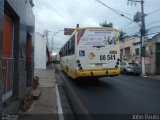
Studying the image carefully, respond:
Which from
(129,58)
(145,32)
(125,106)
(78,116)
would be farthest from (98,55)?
(129,58)

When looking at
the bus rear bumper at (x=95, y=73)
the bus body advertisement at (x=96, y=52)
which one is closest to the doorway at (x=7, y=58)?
the bus rear bumper at (x=95, y=73)

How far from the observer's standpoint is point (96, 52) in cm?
1952

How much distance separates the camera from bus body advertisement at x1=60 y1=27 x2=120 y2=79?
1930 centimetres

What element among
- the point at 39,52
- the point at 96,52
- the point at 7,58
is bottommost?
the point at 7,58

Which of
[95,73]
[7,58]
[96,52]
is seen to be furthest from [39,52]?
[7,58]

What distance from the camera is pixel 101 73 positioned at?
63.2ft

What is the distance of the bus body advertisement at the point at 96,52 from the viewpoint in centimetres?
1930

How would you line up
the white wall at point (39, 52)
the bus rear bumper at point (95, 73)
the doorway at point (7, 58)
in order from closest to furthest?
the doorway at point (7, 58) < the bus rear bumper at point (95, 73) < the white wall at point (39, 52)

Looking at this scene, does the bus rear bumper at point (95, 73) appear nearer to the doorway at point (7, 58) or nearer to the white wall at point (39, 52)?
the doorway at point (7, 58)

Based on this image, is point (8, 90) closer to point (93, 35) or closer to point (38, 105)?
point (38, 105)

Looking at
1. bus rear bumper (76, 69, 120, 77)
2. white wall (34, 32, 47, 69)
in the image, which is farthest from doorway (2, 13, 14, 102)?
white wall (34, 32, 47, 69)

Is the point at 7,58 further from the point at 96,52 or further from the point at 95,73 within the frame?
the point at 96,52

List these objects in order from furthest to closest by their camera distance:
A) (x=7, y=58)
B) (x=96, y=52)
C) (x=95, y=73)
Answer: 1. (x=96, y=52)
2. (x=95, y=73)
3. (x=7, y=58)

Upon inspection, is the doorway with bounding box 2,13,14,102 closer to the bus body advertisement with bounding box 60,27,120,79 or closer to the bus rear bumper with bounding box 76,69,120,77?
the bus rear bumper with bounding box 76,69,120,77
